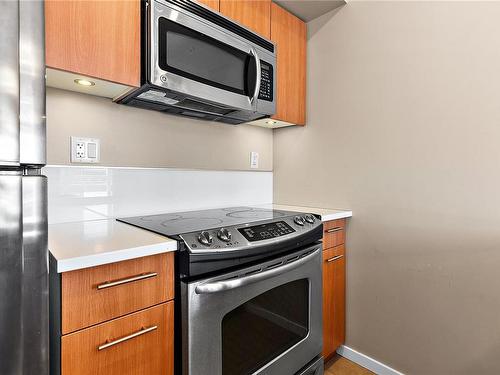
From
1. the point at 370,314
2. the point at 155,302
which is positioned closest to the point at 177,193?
the point at 155,302

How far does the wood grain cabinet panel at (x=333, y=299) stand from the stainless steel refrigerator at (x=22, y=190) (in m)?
1.31

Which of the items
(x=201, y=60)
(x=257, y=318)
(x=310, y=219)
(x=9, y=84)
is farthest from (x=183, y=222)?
(x=9, y=84)

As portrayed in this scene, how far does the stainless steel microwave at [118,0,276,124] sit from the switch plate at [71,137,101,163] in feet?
0.79

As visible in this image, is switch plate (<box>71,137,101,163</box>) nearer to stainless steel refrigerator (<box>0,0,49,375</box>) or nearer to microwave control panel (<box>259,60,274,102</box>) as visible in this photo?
stainless steel refrigerator (<box>0,0,49,375</box>)

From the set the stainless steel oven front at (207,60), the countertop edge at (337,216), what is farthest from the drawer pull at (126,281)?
the countertop edge at (337,216)

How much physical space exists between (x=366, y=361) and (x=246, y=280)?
3.63ft

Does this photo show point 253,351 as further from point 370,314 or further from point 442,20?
point 442,20

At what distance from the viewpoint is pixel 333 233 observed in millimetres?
1665

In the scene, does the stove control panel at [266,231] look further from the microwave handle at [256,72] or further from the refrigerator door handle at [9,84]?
the refrigerator door handle at [9,84]

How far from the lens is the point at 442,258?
4.59 feet

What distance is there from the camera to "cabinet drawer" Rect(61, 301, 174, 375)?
803 millimetres

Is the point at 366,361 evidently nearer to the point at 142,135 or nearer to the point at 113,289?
the point at 113,289

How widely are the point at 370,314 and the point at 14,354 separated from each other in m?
1.61

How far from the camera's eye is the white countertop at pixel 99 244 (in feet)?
2.57
